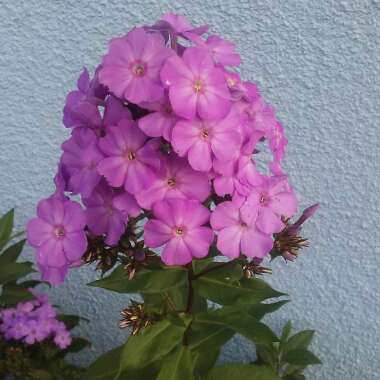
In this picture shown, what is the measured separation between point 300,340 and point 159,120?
78 centimetres

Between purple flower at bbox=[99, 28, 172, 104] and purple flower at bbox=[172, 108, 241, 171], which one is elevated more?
purple flower at bbox=[99, 28, 172, 104]

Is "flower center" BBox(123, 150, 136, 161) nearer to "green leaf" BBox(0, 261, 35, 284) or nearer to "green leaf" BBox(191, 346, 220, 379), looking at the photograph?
"green leaf" BBox(191, 346, 220, 379)

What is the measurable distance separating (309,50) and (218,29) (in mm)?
168

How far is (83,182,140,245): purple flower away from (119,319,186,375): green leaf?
16 centimetres

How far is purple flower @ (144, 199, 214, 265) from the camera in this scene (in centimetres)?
55

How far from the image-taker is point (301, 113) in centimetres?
100

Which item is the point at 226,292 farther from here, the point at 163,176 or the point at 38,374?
the point at 38,374

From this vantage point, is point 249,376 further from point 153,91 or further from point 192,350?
point 153,91

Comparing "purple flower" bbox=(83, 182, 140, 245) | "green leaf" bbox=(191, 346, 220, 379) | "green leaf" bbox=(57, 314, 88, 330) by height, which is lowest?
"green leaf" bbox=(57, 314, 88, 330)

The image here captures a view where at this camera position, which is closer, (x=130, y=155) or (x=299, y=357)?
(x=130, y=155)

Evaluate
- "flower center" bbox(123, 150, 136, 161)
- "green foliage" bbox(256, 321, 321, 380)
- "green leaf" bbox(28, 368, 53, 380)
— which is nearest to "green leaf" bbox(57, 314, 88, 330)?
"green leaf" bbox(28, 368, 53, 380)

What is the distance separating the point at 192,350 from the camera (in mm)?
768

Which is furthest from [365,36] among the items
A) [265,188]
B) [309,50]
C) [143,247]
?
[143,247]

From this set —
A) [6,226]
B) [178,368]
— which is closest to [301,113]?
[178,368]
